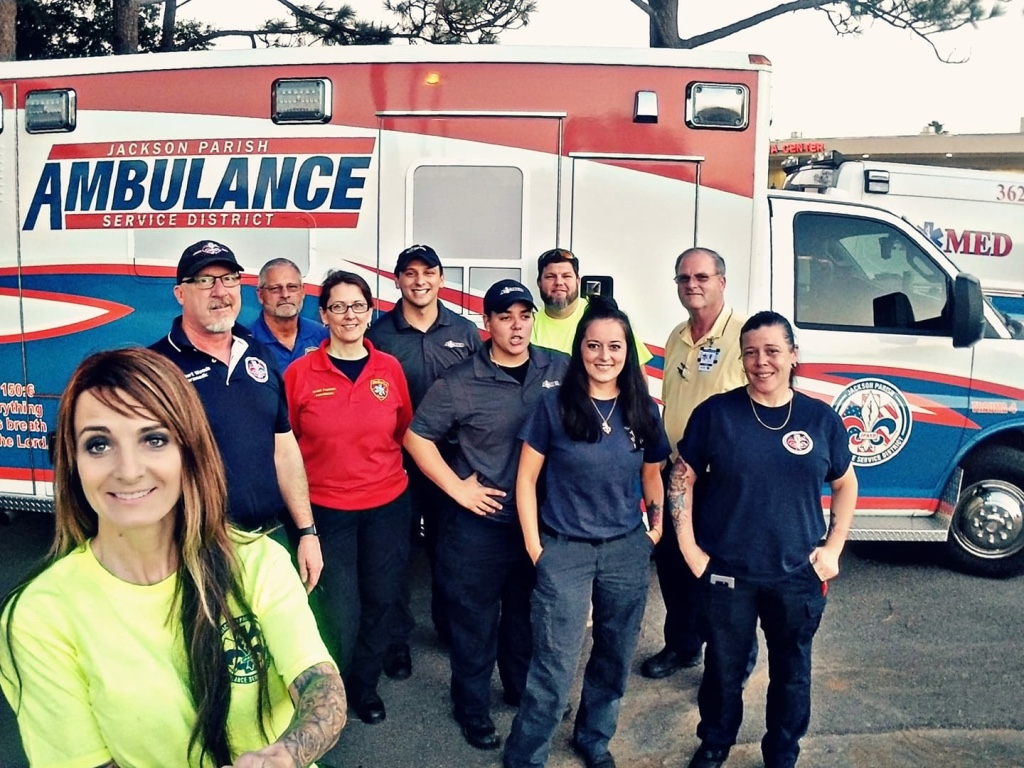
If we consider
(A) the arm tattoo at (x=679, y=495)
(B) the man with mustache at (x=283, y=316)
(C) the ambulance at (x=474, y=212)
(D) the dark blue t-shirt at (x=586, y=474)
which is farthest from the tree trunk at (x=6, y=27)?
(A) the arm tattoo at (x=679, y=495)

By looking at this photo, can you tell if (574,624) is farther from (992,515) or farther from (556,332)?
(992,515)

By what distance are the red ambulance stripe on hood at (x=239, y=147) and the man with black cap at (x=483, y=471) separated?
161 cm

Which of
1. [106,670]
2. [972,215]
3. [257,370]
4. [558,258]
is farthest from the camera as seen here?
[972,215]

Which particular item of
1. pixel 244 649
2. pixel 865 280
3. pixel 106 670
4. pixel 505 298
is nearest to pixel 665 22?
pixel 865 280

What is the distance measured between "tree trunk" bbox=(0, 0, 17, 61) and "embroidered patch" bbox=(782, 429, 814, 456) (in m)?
10.2

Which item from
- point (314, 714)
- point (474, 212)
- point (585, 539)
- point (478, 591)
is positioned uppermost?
point (474, 212)

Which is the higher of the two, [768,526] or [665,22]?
[665,22]

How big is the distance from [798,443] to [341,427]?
1.70 meters

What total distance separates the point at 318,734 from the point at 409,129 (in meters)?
3.56

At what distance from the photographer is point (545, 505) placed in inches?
127

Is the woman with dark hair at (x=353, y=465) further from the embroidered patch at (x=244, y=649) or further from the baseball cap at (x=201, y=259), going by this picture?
the embroidered patch at (x=244, y=649)

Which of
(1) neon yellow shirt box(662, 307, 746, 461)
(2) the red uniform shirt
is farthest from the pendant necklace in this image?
(2) the red uniform shirt

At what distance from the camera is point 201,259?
304 cm

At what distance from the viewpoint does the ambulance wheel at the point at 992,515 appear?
5328 mm
